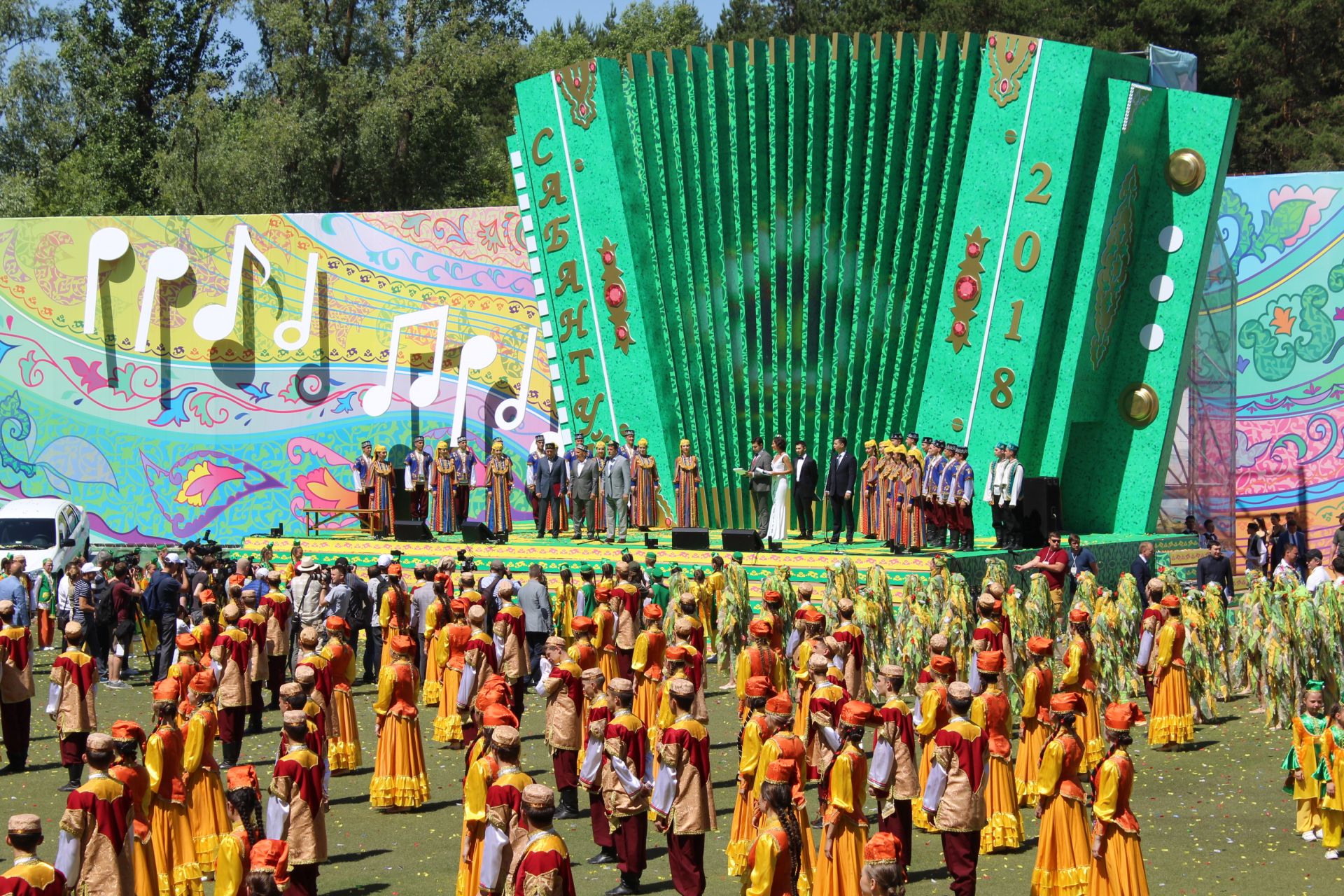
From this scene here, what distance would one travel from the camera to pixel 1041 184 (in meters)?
25.5

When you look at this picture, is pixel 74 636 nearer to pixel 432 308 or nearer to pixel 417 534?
pixel 417 534

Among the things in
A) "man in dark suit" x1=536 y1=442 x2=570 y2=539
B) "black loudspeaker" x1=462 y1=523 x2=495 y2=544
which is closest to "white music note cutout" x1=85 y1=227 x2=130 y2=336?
"black loudspeaker" x1=462 y1=523 x2=495 y2=544

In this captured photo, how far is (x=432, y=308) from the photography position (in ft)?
105

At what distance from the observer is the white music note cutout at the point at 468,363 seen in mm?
31703

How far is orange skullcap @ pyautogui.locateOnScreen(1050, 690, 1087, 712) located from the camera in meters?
11.8

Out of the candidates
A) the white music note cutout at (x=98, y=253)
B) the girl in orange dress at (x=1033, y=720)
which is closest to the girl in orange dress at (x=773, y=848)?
the girl in orange dress at (x=1033, y=720)

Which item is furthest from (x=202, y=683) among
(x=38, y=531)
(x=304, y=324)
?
(x=304, y=324)

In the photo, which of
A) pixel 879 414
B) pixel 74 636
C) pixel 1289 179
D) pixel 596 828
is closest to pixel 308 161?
pixel 879 414

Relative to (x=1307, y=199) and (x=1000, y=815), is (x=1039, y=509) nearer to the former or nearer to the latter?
(x=1307, y=199)

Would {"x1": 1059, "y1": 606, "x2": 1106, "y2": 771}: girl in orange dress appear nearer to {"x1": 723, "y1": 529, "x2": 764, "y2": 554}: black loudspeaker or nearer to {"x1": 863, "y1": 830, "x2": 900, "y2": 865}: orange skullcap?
{"x1": 863, "y1": 830, "x2": 900, "y2": 865}: orange skullcap

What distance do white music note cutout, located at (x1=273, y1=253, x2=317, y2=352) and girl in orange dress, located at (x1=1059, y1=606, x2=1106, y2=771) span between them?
783 inches

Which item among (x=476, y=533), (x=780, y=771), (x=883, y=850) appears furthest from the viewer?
(x=476, y=533)

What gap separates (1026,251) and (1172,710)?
10.6 meters

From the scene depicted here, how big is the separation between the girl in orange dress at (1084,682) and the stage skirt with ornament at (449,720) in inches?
245
